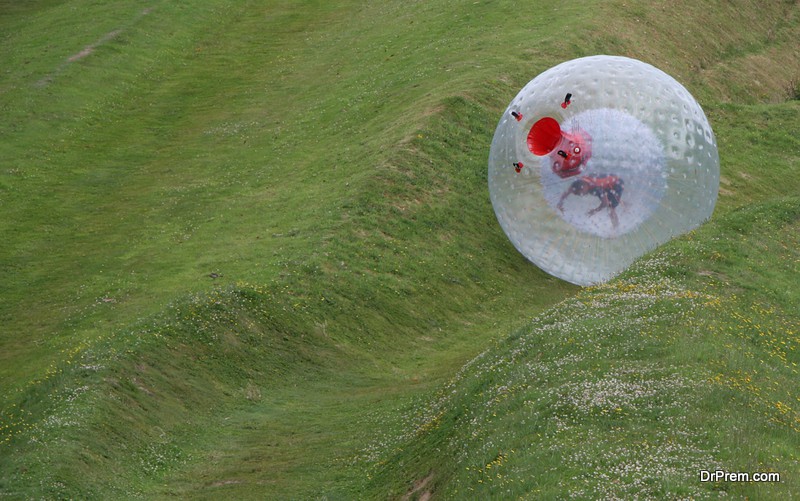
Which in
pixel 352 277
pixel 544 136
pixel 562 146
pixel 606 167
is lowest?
pixel 352 277

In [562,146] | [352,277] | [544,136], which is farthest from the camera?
[352,277]

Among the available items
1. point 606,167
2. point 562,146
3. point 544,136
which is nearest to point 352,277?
point 544,136

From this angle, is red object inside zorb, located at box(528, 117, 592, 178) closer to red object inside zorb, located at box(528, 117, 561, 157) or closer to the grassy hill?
red object inside zorb, located at box(528, 117, 561, 157)

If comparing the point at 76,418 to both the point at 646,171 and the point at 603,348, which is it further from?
the point at 646,171

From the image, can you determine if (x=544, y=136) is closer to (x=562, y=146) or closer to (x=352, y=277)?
(x=562, y=146)

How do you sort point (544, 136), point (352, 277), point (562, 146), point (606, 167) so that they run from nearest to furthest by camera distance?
point (606, 167) < point (562, 146) < point (544, 136) < point (352, 277)

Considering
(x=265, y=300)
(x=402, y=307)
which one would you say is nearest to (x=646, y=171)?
(x=402, y=307)
